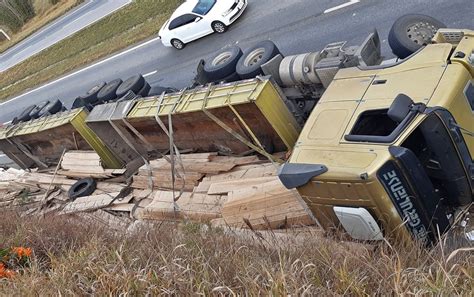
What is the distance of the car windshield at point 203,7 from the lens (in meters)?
15.7

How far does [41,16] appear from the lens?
136 feet

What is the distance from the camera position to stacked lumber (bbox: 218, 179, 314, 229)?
6.89 m

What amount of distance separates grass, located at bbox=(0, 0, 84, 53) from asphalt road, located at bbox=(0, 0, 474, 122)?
57.3ft

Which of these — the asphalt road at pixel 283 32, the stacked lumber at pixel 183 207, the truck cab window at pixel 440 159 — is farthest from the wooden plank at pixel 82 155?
the truck cab window at pixel 440 159

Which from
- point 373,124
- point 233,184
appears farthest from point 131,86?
point 373,124

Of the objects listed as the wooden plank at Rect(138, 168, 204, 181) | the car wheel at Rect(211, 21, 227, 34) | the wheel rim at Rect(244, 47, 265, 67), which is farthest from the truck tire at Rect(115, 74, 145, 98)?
the car wheel at Rect(211, 21, 227, 34)

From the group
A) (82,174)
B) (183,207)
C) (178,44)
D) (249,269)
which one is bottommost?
(183,207)

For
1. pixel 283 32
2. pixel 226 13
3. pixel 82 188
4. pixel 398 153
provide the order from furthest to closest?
pixel 226 13
pixel 283 32
pixel 82 188
pixel 398 153

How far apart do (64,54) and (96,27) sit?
255 centimetres

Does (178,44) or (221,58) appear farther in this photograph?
(178,44)

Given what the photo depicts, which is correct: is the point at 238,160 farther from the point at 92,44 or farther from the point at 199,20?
the point at 92,44

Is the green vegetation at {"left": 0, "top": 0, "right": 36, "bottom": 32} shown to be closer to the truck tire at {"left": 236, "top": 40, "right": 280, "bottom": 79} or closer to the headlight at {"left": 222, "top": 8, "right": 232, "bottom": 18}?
the headlight at {"left": 222, "top": 8, "right": 232, "bottom": 18}

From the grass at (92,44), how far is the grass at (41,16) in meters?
5.53

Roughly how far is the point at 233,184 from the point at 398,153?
3.78m
